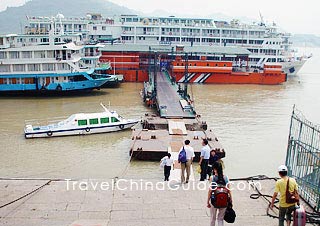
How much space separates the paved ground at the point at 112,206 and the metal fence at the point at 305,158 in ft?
2.69

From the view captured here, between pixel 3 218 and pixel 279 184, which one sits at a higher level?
pixel 279 184

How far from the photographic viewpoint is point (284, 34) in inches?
2138

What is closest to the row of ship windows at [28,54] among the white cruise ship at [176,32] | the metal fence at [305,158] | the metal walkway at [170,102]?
the metal walkway at [170,102]

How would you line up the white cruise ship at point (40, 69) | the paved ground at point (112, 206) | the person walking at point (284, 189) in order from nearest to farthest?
the person walking at point (284, 189)
the paved ground at point (112, 206)
the white cruise ship at point (40, 69)

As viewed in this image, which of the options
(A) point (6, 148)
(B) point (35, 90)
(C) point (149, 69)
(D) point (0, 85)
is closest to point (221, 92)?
(C) point (149, 69)

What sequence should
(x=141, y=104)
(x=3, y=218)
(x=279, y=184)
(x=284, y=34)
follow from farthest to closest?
(x=284, y=34) → (x=141, y=104) → (x=3, y=218) → (x=279, y=184)

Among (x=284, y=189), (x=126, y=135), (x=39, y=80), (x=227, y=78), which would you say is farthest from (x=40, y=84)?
(x=284, y=189)

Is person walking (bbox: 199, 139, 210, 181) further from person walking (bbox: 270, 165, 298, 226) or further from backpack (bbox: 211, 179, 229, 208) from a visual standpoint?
backpack (bbox: 211, 179, 229, 208)

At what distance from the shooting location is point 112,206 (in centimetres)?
782

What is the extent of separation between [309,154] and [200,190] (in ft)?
8.49

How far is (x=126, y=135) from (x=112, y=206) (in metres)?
11.9

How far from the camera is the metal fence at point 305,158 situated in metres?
7.63

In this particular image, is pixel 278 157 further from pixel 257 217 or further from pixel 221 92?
pixel 221 92

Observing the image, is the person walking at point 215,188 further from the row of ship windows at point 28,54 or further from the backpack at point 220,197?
the row of ship windows at point 28,54
